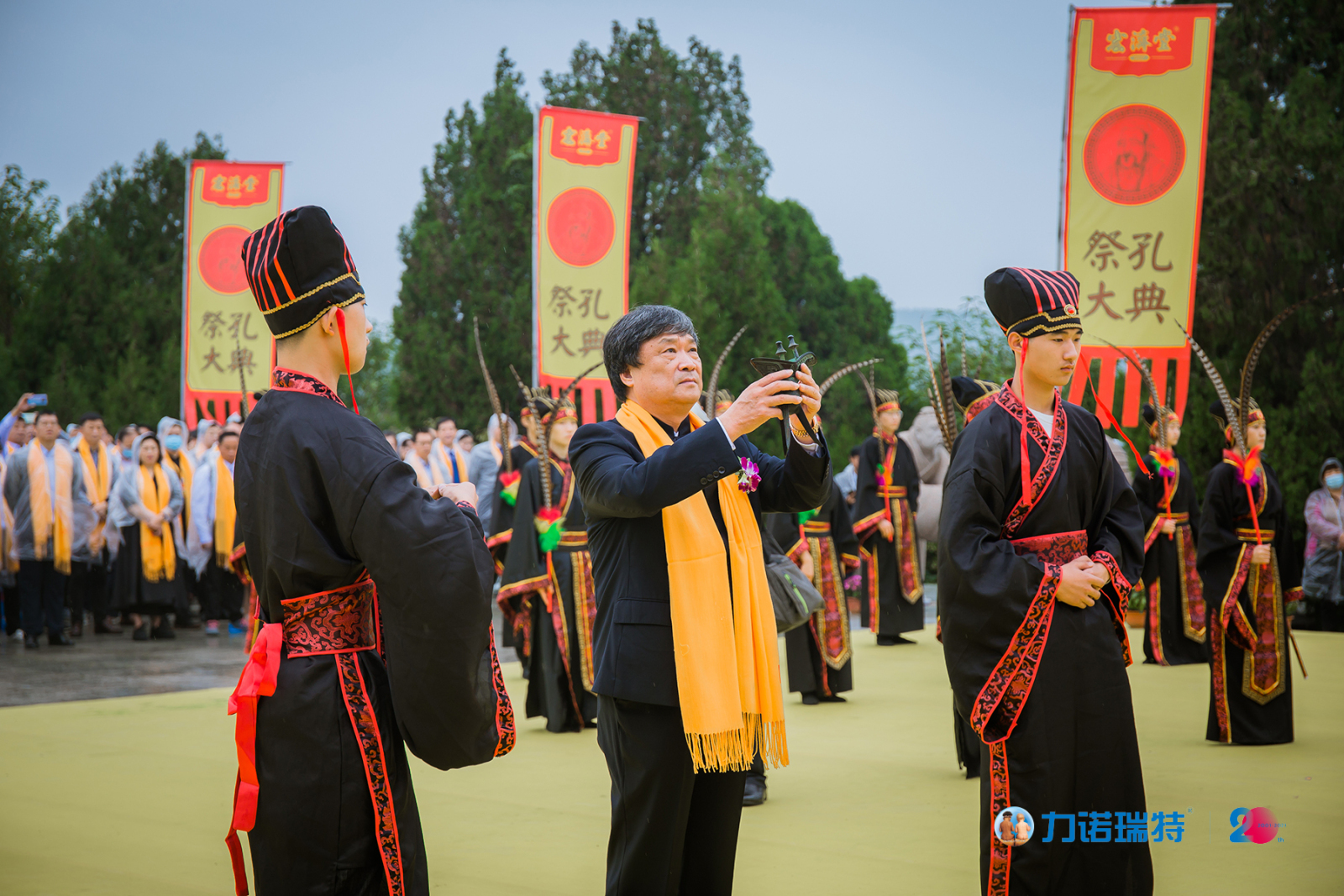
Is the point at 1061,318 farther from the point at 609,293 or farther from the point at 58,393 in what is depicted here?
the point at 58,393

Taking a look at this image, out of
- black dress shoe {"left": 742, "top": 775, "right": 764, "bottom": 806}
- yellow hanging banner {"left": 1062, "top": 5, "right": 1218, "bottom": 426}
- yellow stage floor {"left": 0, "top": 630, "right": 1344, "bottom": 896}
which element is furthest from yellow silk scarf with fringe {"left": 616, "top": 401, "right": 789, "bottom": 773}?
yellow hanging banner {"left": 1062, "top": 5, "right": 1218, "bottom": 426}

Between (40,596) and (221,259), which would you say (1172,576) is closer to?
(221,259)

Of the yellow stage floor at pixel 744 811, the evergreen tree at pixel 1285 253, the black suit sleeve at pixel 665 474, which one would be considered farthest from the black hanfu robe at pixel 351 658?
the evergreen tree at pixel 1285 253

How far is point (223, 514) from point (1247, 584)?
8963 mm

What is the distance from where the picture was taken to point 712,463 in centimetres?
263

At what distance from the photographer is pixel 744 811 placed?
16.3 ft

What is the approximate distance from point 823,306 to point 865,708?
19.6 m

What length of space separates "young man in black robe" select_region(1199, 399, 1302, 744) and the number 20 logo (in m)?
1.41

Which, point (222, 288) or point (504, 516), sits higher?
point (222, 288)

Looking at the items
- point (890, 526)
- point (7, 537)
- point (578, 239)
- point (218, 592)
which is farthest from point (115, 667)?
point (890, 526)

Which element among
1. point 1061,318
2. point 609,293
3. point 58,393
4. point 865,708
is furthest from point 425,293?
point 1061,318

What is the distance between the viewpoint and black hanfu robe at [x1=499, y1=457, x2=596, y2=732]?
22.3 ft

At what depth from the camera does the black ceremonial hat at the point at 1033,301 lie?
3.21 metres

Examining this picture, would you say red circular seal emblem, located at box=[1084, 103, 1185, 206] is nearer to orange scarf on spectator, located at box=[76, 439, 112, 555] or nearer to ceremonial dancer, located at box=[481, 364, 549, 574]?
ceremonial dancer, located at box=[481, 364, 549, 574]
